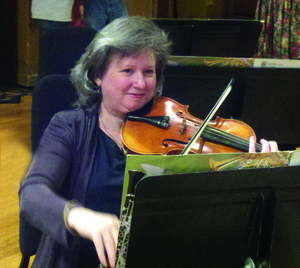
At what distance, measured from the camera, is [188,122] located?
1137 mm

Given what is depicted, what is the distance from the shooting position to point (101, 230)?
0.62 metres

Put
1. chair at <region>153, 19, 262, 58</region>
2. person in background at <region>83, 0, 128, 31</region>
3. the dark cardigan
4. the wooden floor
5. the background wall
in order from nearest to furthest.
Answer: the dark cardigan < chair at <region>153, 19, 262, 58</region> < the wooden floor < person in background at <region>83, 0, 128, 31</region> < the background wall

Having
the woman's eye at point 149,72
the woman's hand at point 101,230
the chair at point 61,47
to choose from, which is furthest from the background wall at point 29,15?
the woman's hand at point 101,230

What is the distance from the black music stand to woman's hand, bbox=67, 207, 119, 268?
5cm

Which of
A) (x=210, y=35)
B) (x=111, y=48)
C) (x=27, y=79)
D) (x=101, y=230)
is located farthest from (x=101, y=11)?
(x=27, y=79)

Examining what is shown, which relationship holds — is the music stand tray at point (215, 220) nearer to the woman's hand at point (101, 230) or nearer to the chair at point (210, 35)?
the woman's hand at point (101, 230)

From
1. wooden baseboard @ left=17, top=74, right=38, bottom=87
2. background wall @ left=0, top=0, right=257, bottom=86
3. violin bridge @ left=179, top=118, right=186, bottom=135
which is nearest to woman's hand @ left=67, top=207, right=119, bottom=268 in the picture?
violin bridge @ left=179, top=118, right=186, bottom=135

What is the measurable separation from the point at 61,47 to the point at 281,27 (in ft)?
9.81

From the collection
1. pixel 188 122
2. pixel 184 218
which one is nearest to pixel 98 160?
pixel 188 122

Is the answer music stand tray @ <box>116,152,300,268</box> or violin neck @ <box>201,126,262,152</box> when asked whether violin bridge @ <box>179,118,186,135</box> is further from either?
music stand tray @ <box>116,152,300,268</box>

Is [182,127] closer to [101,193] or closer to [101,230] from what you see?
[101,193]

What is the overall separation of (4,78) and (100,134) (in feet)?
12.3

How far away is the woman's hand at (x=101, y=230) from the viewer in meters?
0.60

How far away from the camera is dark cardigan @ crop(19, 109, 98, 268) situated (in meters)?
0.79
